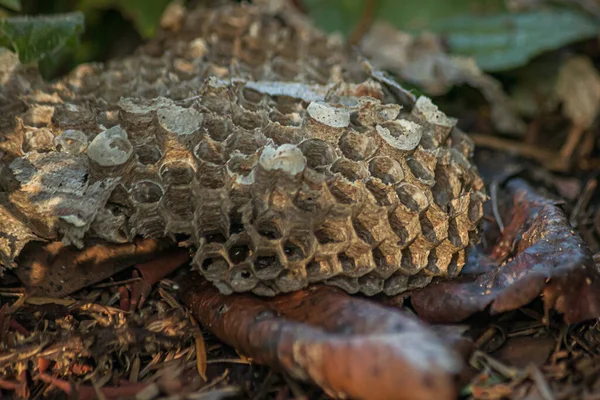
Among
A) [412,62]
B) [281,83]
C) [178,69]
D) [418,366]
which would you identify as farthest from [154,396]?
[412,62]

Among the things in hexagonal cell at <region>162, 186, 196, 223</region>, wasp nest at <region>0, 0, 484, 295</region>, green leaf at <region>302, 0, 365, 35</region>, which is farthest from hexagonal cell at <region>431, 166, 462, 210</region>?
green leaf at <region>302, 0, 365, 35</region>

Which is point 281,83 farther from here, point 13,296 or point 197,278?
point 13,296

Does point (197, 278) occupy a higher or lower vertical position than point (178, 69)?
lower

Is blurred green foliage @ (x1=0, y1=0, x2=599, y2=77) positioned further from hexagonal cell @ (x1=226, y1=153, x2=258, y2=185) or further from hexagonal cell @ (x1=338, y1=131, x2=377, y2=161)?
hexagonal cell @ (x1=338, y1=131, x2=377, y2=161)

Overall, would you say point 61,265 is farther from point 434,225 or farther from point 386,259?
point 434,225

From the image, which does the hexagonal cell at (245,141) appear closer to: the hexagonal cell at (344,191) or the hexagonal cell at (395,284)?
the hexagonal cell at (344,191)

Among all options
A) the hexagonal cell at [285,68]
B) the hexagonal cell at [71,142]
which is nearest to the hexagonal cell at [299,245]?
the hexagonal cell at [71,142]
